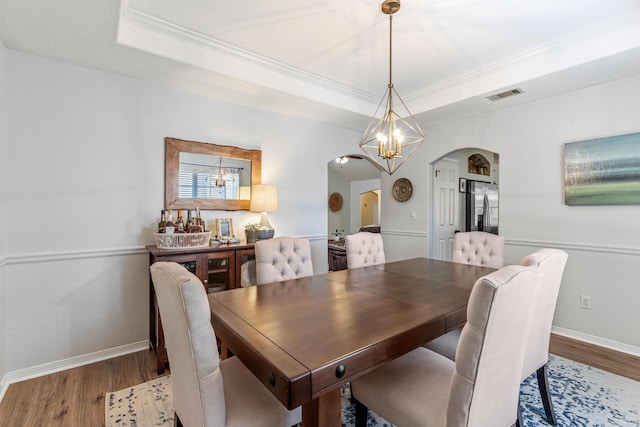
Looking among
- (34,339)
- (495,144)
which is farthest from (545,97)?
(34,339)

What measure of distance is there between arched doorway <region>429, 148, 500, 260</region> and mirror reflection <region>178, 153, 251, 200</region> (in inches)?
107

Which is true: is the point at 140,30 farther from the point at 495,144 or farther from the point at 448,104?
the point at 495,144

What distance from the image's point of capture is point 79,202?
248cm

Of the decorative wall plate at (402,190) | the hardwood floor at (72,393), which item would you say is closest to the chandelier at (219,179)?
the hardwood floor at (72,393)

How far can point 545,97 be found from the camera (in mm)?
3201

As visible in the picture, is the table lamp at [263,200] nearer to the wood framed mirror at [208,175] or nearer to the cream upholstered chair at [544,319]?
the wood framed mirror at [208,175]

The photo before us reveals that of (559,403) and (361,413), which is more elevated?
(361,413)

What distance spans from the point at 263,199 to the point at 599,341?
3.51 m

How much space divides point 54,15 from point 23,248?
5.40 ft

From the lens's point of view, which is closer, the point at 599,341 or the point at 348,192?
the point at 599,341

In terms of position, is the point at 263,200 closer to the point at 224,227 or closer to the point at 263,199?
the point at 263,199

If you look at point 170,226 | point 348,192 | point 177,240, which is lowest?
point 177,240

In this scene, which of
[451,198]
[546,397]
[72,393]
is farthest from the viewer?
[451,198]

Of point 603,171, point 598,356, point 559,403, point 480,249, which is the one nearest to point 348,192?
point 480,249
